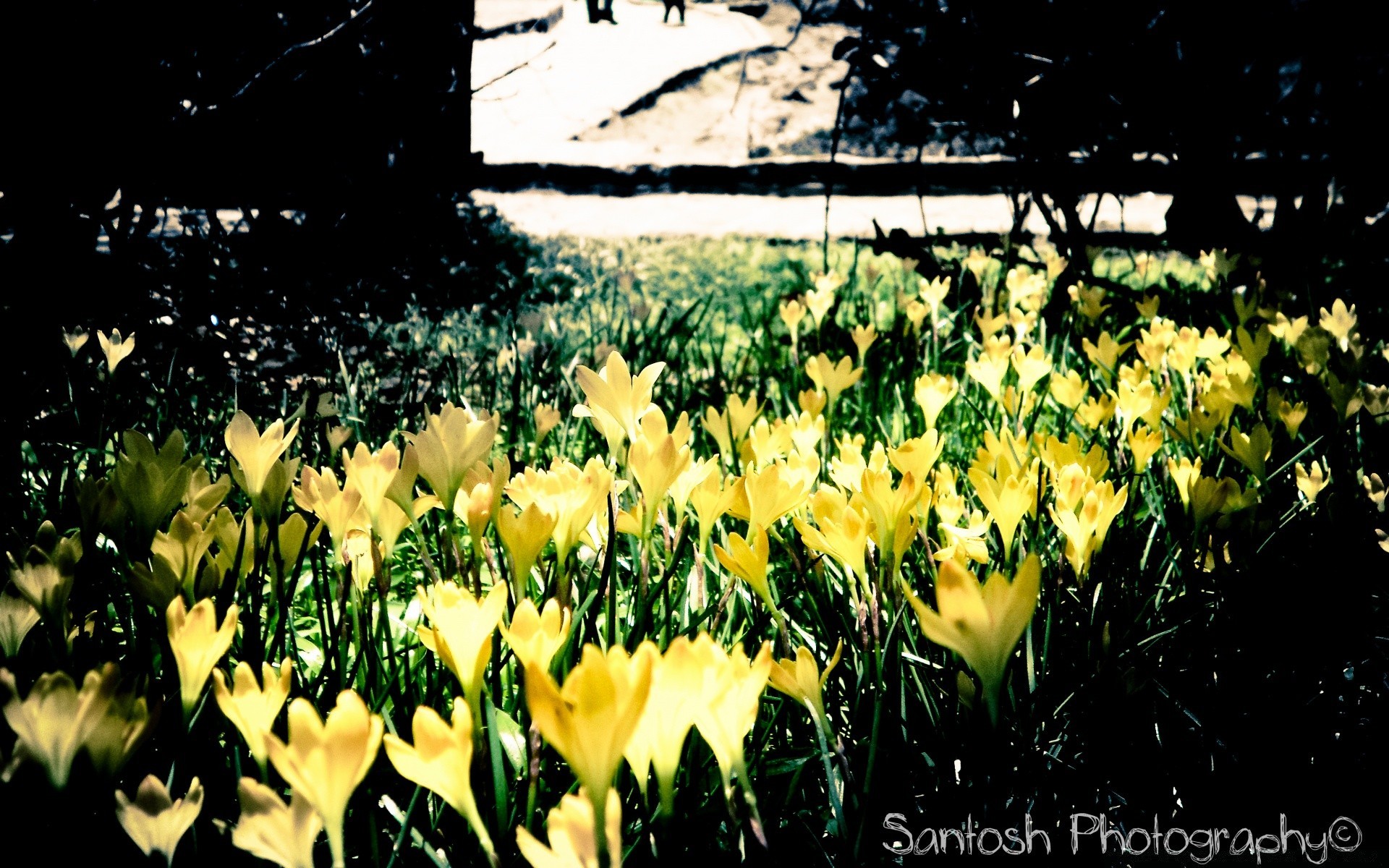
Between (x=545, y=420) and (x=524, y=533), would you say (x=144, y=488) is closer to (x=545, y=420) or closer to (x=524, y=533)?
(x=524, y=533)

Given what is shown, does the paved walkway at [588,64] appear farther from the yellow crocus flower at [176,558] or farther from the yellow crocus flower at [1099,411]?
the yellow crocus flower at [176,558]

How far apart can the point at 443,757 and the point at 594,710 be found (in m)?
0.10

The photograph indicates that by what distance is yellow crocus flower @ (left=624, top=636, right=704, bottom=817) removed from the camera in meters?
0.56

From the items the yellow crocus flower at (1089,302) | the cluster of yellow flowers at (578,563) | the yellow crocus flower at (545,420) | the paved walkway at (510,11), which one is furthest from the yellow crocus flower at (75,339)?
the paved walkway at (510,11)

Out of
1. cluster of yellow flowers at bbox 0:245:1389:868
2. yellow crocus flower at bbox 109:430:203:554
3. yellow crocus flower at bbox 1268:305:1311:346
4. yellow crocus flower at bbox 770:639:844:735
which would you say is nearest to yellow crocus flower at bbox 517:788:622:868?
cluster of yellow flowers at bbox 0:245:1389:868

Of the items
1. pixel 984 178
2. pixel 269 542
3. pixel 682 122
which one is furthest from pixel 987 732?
pixel 682 122

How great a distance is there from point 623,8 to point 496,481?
11.4 metres

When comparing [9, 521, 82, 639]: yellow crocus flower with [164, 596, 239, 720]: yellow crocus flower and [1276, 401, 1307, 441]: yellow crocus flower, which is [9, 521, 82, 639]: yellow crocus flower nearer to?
[164, 596, 239, 720]: yellow crocus flower

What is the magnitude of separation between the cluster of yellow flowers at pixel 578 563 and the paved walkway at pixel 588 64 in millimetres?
7613

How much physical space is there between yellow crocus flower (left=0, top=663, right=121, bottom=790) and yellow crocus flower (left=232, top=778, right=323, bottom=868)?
12cm

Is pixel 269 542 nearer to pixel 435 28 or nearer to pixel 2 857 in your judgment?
→ pixel 2 857

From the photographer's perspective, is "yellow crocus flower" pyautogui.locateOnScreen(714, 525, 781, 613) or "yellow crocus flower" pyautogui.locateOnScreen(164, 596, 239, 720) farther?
"yellow crocus flower" pyautogui.locateOnScreen(714, 525, 781, 613)

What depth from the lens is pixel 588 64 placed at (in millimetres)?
9734

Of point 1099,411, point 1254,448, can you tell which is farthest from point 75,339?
point 1254,448
